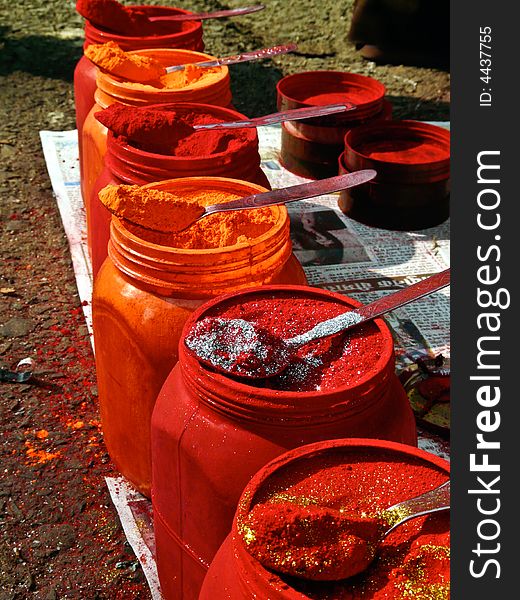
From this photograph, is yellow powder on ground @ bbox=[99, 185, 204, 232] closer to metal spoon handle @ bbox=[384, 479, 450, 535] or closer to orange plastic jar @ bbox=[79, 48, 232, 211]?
orange plastic jar @ bbox=[79, 48, 232, 211]

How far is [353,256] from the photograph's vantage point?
376 centimetres

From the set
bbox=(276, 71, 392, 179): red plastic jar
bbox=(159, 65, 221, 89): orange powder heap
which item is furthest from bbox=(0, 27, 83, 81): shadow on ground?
bbox=(159, 65, 221, 89): orange powder heap

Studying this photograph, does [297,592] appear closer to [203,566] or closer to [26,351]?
[203,566]

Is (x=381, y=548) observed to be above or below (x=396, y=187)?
above

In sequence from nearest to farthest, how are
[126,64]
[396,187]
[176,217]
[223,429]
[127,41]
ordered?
[223,429] < [176,217] < [126,64] < [127,41] < [396,187]

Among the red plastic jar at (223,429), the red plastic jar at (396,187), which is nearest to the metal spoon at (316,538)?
the red plastic jar at (223,429)

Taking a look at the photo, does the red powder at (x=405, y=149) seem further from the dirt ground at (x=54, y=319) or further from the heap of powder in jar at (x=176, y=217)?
the heap of powder in jar at (x=176, y=217)

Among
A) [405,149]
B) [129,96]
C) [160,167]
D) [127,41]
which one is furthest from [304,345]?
[405,149]

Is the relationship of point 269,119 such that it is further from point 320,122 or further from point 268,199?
point 320,122

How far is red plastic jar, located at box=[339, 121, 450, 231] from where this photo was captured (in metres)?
3.97

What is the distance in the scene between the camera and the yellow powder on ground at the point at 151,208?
2123 mm

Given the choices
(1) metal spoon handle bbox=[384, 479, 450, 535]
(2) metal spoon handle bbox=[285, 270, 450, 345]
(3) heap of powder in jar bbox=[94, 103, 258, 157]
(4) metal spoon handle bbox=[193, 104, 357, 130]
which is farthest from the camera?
(4) metal spoon handle bbox=[193, 104, 357, 130]

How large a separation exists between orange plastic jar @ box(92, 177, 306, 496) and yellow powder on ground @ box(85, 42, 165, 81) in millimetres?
975

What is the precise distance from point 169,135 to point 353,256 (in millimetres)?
1384
